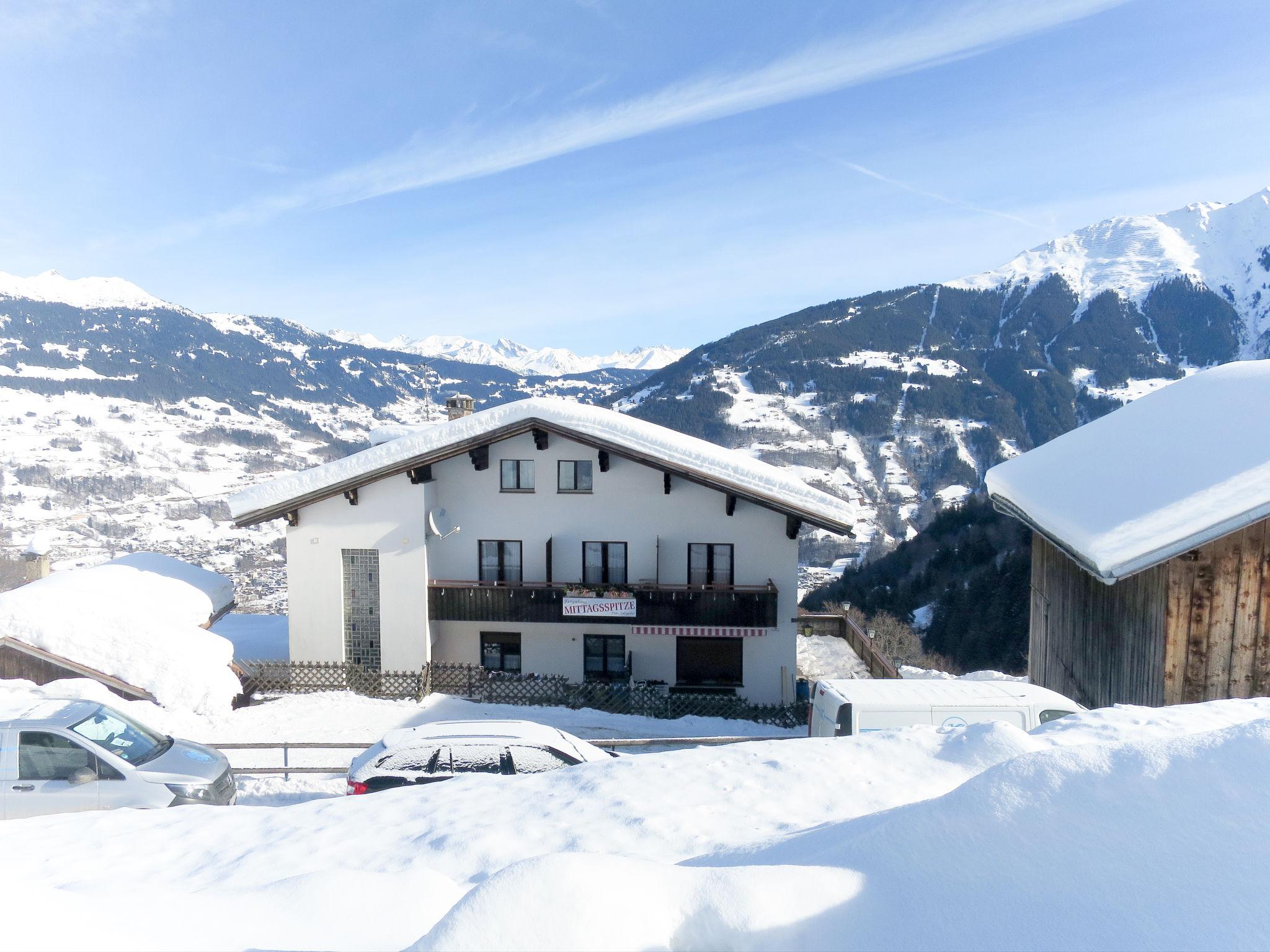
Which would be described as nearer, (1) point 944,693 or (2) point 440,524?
(1) point 944,693

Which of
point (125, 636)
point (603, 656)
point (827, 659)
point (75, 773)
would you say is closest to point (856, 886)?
point (75, 773)

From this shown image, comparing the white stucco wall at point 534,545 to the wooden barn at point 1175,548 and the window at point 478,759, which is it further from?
the window at point 478,759

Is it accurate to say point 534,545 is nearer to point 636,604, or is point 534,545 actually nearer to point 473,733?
point 636,604

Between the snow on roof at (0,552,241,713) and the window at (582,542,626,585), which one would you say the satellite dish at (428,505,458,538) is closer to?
the window at (582,542,626,585)

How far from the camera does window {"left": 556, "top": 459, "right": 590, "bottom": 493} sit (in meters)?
22.5

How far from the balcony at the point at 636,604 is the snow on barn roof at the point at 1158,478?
24.8 feet

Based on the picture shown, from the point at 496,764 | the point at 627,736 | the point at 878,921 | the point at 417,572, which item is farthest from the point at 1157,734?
the point at 417,572

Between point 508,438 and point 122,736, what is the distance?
41.4ft

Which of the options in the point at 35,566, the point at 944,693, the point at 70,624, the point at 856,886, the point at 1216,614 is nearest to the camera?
the point at 856,886

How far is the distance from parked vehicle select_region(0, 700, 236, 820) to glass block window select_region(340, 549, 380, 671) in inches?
437

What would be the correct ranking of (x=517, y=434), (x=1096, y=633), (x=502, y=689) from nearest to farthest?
(x=1096, y=633) → (x=502, y=689) → (x=517, y=434)

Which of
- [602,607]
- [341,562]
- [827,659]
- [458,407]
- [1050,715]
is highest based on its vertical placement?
[458,407]

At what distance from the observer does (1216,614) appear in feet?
34.8

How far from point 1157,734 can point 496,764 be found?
826cm
